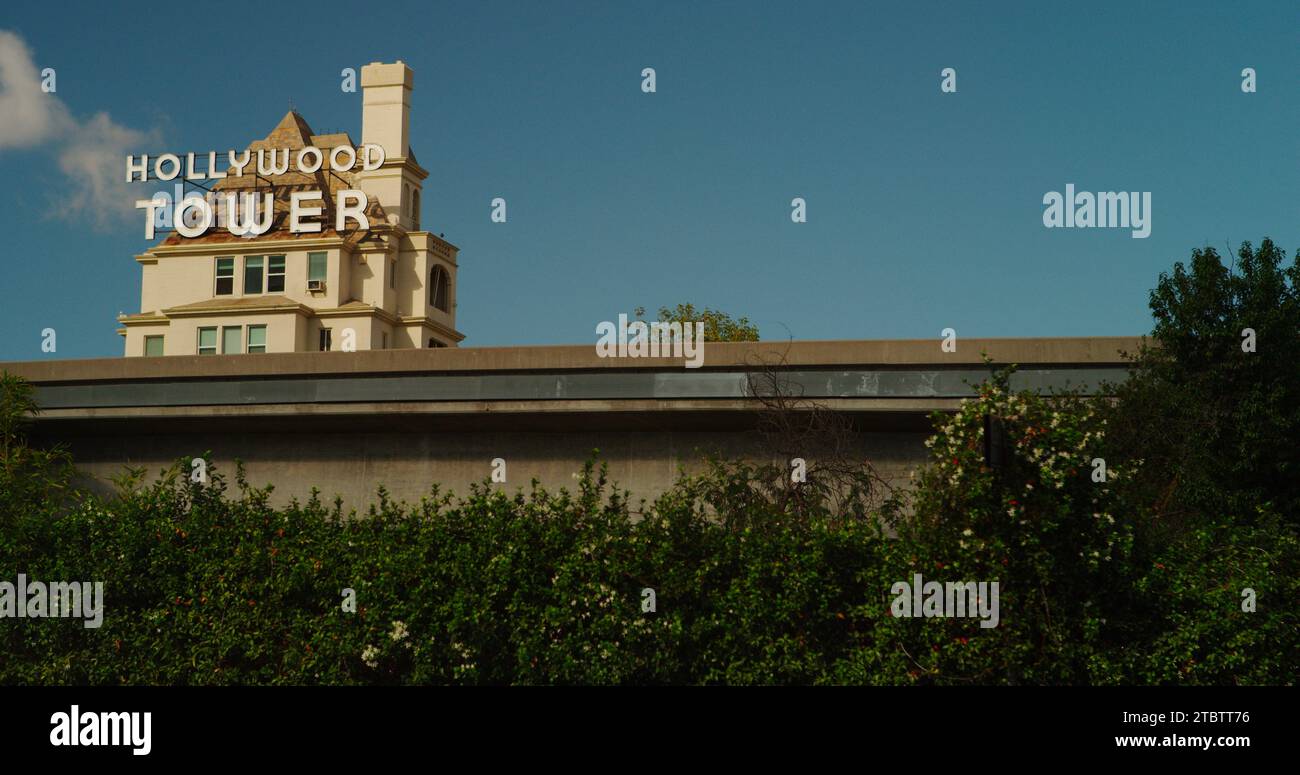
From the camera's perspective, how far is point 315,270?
6538 cm

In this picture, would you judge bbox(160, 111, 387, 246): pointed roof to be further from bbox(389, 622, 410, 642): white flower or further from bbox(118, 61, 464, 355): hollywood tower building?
bbox(389, 622, 410, 642): white flower

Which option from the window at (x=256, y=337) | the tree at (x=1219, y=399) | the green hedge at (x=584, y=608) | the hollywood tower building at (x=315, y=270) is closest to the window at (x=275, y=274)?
the hollywood tower building at (x=315, y=270)

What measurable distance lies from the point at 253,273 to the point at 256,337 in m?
4.08

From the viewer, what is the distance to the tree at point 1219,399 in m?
16.3

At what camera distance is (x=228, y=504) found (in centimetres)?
1423

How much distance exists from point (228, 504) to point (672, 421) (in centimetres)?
717

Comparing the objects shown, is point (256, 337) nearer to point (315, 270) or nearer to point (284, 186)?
point (315, 270)

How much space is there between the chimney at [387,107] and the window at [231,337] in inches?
517

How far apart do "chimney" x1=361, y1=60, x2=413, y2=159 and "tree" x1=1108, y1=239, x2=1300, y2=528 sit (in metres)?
57.0

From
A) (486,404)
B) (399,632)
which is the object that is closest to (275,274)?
(486,404)

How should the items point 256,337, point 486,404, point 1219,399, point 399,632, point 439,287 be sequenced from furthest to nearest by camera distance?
point 439,287, point 256,337, point 486,404, point 1219,399, point 399,632

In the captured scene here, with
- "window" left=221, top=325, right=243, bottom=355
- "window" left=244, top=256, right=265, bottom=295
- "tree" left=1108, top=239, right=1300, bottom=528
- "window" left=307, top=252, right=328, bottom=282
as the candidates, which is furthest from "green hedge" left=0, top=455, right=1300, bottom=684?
"window" left=244, top=256, right=265, bottom=295

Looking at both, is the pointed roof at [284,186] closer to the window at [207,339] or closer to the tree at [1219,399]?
the window at [207,339]
